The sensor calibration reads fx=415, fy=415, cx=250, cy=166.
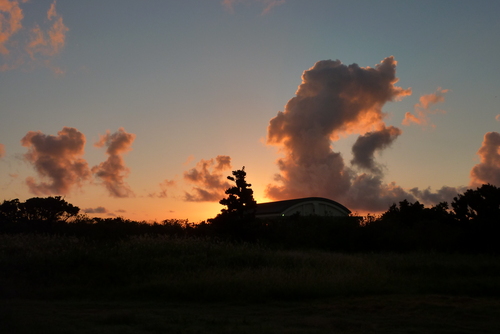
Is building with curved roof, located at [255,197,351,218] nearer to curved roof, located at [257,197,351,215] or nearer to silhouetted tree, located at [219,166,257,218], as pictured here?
curved roof, located at [257,197,351,215]

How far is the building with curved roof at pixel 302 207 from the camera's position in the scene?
4466 cm

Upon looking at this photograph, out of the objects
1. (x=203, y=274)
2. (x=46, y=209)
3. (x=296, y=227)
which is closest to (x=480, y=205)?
(x=296, y=227)

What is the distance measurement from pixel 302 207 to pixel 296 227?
11394mm

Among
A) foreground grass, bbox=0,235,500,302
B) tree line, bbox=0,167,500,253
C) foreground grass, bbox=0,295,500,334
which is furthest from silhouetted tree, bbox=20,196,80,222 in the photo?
foreground grass, bbox=0,295,500,334

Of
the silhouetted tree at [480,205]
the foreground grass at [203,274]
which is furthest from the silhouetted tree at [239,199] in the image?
the silhouetted tree at [480,205]

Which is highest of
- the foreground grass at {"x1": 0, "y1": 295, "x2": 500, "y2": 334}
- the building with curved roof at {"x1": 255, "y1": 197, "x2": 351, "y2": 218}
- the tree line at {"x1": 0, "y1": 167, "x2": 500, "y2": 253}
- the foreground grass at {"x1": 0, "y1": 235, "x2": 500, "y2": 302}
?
the building with curved roof at {"x1": 255, "y1": 197, "x2": 351, "y2": 218}

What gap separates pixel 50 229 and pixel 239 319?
2636cm

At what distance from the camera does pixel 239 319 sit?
9469 mm

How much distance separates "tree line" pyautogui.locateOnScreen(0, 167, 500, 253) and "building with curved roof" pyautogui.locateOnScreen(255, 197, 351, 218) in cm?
718

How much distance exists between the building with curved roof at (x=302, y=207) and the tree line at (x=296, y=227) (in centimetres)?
718

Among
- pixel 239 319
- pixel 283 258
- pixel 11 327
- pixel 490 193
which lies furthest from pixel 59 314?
pixel 490 193

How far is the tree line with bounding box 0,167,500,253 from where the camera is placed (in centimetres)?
2716

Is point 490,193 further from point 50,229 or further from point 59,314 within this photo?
point 50,229

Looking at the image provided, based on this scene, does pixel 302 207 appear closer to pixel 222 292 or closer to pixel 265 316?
pixel 222 292
